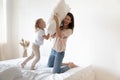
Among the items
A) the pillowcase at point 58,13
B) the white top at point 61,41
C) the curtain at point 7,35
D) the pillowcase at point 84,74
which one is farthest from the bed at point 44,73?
the curtain at point 7,35

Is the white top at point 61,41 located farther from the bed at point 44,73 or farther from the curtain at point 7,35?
the curtain at point 7,35

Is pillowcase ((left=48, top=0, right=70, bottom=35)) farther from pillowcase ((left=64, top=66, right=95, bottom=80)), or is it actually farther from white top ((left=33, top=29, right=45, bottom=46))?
pillowcase ((left=64, top=66, right=95, bottom=80))

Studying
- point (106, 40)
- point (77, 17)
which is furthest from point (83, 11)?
point (106, 40)

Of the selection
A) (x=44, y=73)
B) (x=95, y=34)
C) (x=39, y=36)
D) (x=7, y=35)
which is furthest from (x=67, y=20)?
(x=7, y=35)

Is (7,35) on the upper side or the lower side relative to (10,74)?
upper

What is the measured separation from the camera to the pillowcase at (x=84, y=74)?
206cm

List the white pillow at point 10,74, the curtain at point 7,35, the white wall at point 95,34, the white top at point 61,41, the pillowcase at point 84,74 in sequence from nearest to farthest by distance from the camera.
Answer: the white pillow at point 10,74, the pillowcase at point 84,74, the white top at point 61,41, the white wall at point 95,34, the curtain at point 7,35

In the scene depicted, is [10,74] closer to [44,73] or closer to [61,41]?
[44,73]

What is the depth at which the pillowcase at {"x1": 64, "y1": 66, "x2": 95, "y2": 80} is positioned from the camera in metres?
2.06

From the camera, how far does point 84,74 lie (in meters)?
2.24

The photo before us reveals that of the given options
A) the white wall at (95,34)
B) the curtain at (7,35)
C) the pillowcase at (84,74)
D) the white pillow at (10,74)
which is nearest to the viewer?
the white pillow at (10,74)

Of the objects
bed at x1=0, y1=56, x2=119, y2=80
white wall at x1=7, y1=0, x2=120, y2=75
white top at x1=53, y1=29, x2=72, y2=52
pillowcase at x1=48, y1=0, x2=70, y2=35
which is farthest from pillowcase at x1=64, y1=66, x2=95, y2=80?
pillowcase at x1=48, y1=0, x2=70, y2=35

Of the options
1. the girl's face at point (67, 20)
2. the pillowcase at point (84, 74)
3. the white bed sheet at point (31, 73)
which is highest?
the girl's face at point (67, 20)

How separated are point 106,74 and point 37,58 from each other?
881 mm
